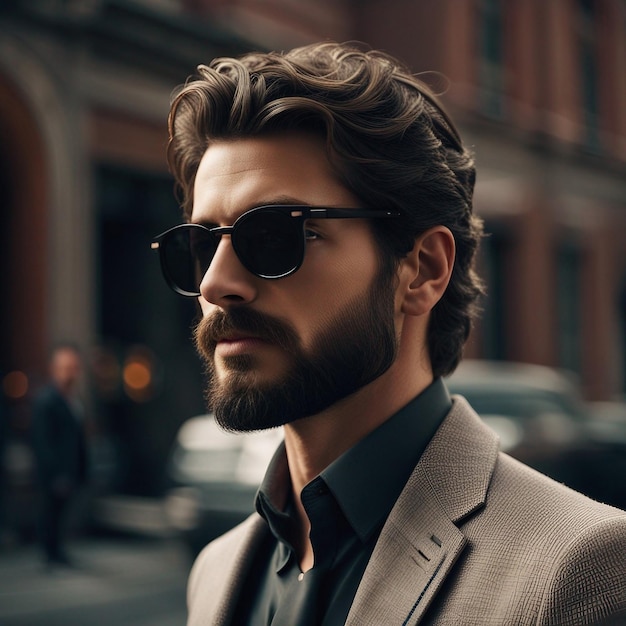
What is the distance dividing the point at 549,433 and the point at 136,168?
716 centimetres

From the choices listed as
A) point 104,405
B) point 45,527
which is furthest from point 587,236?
point 45,527

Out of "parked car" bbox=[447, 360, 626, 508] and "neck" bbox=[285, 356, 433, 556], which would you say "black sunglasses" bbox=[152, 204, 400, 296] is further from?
"parked car" bbox=[447, 360, 626, 508]

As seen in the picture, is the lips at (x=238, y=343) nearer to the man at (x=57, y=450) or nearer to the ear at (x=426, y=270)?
the ear at (x=426, y=270)

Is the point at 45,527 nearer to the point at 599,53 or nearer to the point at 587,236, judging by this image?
the point at 587,236

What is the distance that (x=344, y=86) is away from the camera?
1964 millimetres

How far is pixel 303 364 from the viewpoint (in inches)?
72.2

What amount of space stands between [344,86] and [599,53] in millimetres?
23985

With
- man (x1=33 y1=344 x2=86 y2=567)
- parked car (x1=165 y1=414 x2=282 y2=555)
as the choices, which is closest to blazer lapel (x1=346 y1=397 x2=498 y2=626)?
parked car (x1=165 y1=414 x2=282 y2=555)

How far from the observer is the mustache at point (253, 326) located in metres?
1.84

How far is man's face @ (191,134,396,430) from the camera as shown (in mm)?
1833

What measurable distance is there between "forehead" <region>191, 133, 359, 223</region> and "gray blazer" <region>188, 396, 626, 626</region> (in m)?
0.53

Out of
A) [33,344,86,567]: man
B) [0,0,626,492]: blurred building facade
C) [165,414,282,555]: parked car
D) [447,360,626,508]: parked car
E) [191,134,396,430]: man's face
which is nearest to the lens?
[191,134,396,430]: man's face

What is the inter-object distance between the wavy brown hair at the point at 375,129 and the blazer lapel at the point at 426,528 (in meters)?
0.32

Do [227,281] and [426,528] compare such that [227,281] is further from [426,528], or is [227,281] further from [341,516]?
[426,528]
